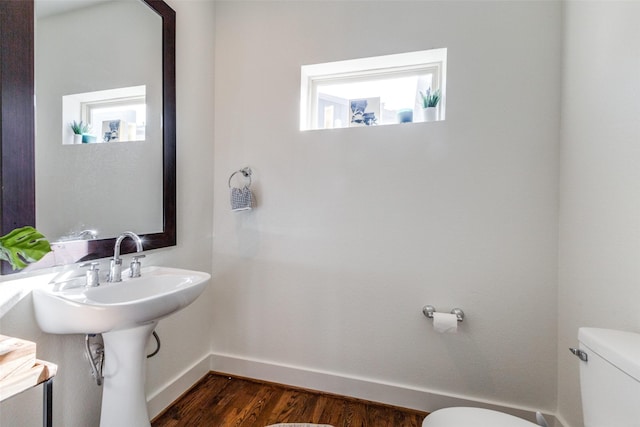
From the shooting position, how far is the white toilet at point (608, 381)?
72cm

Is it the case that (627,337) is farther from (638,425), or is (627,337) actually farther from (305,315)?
(305,315)

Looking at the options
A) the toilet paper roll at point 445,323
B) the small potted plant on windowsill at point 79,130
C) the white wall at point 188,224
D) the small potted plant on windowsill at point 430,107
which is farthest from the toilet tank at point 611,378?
the small potted plant on windowsill at point 79,130

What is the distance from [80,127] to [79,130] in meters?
0.02

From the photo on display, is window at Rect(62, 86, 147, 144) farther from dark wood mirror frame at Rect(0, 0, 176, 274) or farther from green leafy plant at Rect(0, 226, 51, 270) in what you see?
green leafy plant at Rect(0, 226, 51, 270)

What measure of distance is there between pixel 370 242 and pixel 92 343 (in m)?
1.36

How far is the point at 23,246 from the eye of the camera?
0.68 m

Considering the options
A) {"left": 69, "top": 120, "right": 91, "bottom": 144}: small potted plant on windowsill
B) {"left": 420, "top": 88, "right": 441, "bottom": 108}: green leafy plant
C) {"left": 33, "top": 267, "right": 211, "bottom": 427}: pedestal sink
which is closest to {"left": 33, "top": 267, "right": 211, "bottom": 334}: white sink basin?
{"left": 33, "top": 267, "right": 211, "bottom": 427}: pedestal sink

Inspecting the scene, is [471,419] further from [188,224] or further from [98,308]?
[188,224]

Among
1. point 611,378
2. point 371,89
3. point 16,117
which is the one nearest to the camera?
point 611,378

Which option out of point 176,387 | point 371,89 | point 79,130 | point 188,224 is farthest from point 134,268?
point 371,89

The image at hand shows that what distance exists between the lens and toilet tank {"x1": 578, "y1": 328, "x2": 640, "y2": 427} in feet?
2.35

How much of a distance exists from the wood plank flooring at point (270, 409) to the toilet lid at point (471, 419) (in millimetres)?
477

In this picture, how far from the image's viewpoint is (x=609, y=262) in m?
1.02

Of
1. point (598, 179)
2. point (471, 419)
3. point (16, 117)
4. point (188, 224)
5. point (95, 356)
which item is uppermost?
point (16, 117)
